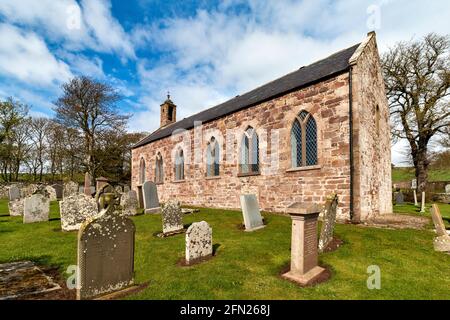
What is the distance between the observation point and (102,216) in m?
4.12

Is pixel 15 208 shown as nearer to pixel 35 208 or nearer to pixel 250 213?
pixel 35 208

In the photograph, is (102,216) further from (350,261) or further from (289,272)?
(350,261)

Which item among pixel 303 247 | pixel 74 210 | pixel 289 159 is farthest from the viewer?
pixel 289 159

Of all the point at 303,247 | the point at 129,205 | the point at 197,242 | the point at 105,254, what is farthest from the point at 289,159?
the point at 105,254

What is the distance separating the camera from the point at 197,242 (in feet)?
19.5

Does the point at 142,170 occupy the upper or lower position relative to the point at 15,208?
upper

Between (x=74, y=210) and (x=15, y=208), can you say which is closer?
(x=74, y=210)

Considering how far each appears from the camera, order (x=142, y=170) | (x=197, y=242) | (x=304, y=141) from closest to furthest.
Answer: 1. (x=197, y=242)
2. (x=304, y=141)
3. (x=142, y=170)

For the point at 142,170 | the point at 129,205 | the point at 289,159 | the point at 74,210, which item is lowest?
the point at 129,205

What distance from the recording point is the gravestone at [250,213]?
877 centimetres

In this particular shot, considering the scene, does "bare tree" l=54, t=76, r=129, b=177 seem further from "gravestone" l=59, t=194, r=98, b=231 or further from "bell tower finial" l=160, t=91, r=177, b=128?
"gravestone" l=59, t=194, r=98, b=231

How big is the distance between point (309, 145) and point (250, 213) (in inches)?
175
